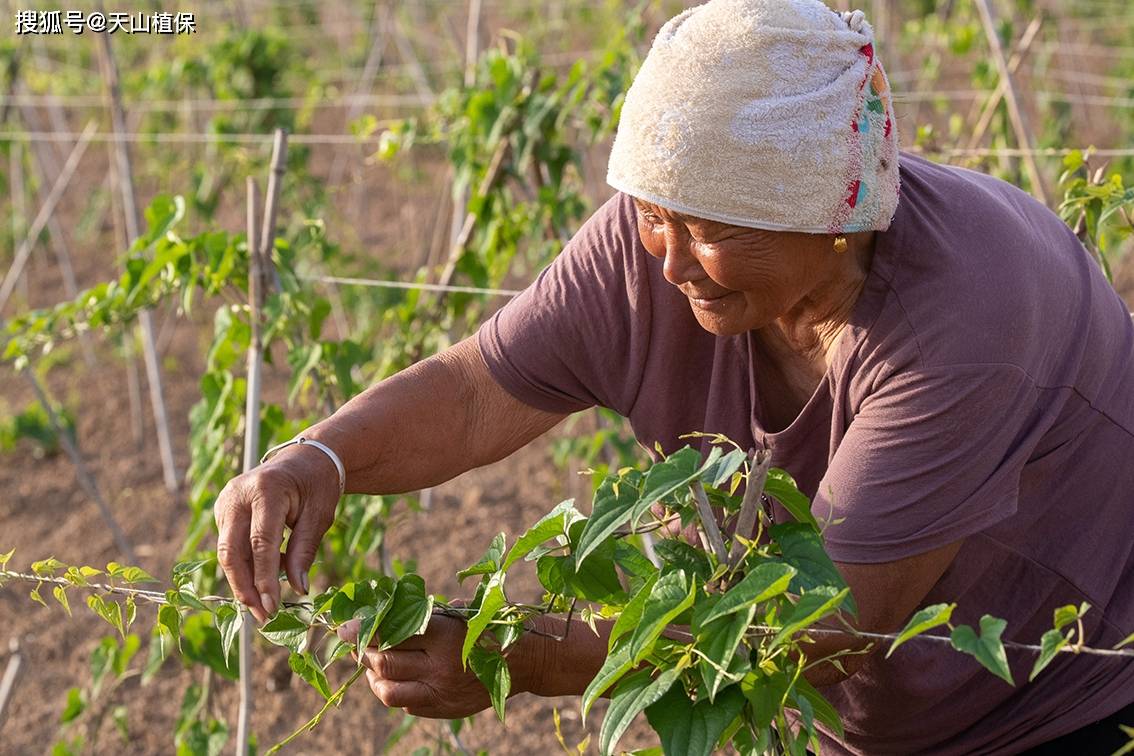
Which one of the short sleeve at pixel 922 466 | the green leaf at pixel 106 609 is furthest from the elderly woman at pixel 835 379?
the green leaf at pixel 106 609

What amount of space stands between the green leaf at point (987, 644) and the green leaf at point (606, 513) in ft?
0.77

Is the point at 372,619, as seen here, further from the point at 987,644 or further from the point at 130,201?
the point at 130,201

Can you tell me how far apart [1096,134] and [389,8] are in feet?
9.61

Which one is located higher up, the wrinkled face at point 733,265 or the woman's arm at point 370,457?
the wrinkled face at point 733,265

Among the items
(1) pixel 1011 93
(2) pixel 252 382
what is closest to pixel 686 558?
(2) pixel 252 382

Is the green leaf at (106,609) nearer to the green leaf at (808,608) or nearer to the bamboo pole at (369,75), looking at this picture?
the green leaf at (808,608)

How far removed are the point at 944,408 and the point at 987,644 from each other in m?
0.29

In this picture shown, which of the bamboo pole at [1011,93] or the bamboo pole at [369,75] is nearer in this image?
the bamboo pole at [1011,93]

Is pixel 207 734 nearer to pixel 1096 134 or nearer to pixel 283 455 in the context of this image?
pixel 283 455

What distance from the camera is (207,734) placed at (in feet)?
7.15

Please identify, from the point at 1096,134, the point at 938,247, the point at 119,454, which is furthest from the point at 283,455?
the point at 1096,134

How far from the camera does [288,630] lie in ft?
4.04

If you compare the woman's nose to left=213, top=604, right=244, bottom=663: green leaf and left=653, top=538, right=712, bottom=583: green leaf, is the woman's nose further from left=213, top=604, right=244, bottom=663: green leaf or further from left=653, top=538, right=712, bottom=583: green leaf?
left=213, top=604, right=244, bottom=663: green leaf

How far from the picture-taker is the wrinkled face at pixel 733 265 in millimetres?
1194
